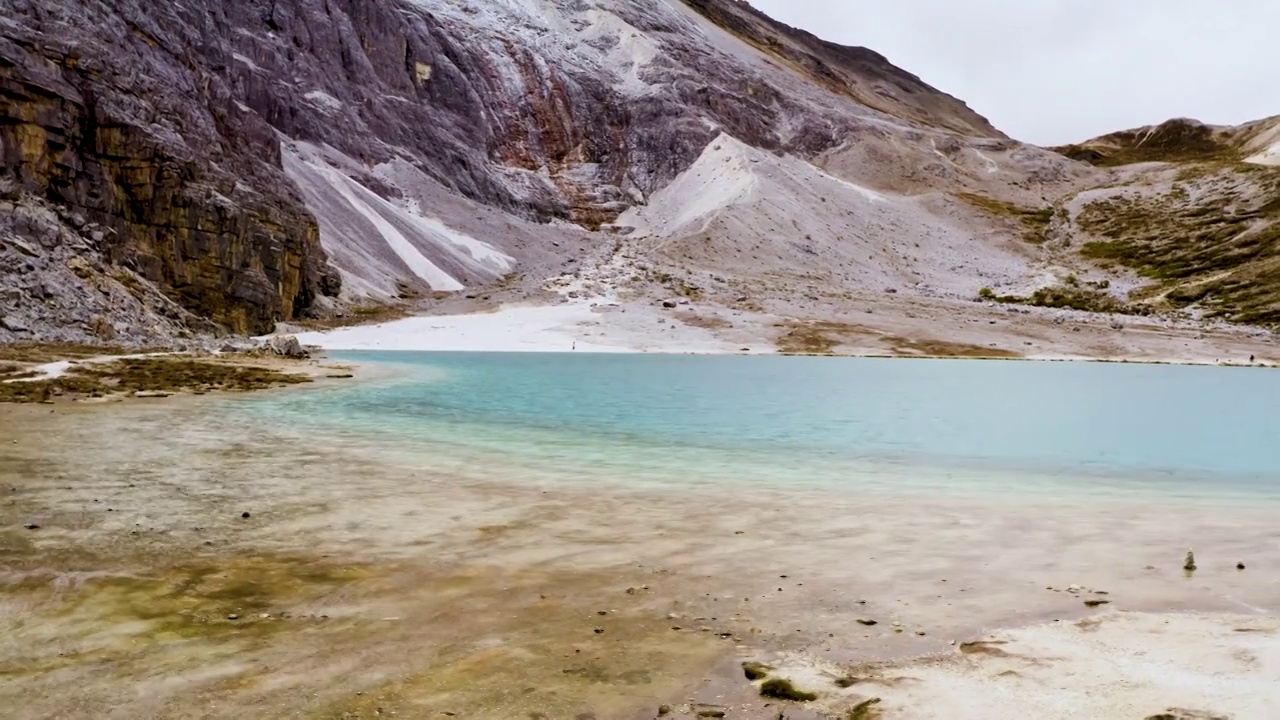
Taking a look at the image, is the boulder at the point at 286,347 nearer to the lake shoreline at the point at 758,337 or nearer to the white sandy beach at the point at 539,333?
the white sandy beach at the point at 539,333

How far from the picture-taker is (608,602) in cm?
714

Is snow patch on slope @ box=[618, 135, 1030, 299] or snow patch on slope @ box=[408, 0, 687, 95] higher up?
snow patch on slope @ box=[408, 0, 687, 95]

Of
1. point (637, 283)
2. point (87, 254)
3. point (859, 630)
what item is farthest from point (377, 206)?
point (859, 630)

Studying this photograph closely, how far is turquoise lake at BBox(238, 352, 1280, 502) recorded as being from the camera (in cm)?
1385

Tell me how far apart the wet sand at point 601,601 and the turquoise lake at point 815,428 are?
199cm

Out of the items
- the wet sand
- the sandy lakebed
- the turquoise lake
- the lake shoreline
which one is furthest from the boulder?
the wet sand

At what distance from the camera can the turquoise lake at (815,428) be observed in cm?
1385

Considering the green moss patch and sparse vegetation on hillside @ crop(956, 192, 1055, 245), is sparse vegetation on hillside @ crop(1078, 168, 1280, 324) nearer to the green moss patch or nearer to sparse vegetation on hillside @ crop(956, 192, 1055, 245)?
sparse vegetation on hillside @ crop(956, 192, 1055, 245)

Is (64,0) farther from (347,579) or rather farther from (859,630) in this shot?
(859,630)

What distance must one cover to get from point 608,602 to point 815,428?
43.9ft

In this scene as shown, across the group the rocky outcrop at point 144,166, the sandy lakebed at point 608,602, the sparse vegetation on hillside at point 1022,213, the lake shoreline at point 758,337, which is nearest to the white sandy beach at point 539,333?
the lake shoreline at point 758,337

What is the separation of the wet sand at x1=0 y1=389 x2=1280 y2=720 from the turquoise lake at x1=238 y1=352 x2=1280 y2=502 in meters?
1.99

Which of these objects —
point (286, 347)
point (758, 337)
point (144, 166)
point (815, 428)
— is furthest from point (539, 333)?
point (815, 428)

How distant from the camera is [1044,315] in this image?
224ft
